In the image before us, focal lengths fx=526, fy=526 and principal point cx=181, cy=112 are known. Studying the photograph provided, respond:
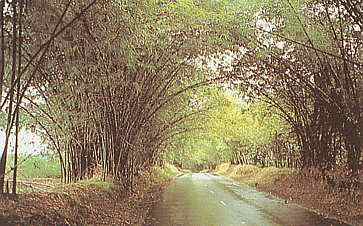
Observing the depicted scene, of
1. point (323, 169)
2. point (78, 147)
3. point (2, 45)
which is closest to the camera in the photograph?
point (2, 45)

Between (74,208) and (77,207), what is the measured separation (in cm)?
17

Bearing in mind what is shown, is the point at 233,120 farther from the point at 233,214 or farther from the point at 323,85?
the point at 233,214

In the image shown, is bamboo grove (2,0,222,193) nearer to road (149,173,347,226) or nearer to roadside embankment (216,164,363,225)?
road (149,173,347,226)

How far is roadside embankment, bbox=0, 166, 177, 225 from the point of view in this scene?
245 inches

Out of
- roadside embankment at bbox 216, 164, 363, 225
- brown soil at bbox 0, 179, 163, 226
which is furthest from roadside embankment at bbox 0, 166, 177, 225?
roadside embankment at bbox 216, 164, 363, 225

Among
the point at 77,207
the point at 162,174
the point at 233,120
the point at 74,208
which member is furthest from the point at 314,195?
the point at 162,174

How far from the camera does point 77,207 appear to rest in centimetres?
810

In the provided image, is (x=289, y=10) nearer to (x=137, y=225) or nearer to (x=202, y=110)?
(x=137, y=225)

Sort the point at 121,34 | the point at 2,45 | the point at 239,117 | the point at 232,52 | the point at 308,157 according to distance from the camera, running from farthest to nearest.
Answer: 1. the point at 239,117
2. the point at 308,157
3. the point at 232,52
4. the point at 121,34
5. the point at 2,45

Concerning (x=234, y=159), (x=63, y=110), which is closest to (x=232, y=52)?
(x=63, y=110)

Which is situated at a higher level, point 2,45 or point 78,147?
point 2,45

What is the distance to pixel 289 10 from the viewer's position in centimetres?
1170

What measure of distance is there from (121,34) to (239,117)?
69.6 feet

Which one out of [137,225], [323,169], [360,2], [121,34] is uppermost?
[360,2]
